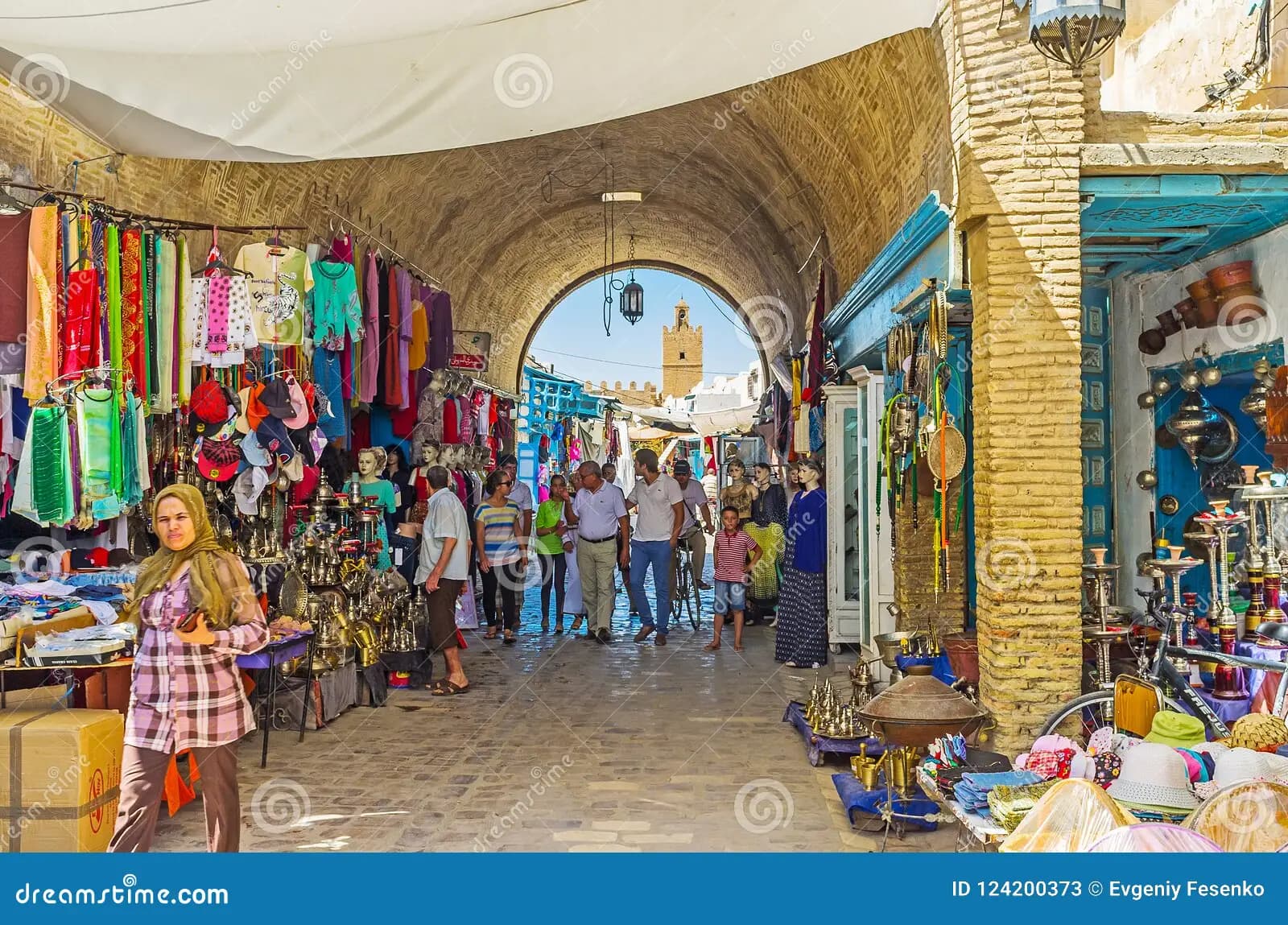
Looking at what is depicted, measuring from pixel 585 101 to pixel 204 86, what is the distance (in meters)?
1.97

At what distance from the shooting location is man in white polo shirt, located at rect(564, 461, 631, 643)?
10.9 meters

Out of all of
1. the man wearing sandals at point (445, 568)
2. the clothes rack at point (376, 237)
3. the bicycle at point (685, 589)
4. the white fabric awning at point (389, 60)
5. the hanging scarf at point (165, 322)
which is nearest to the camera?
the white fabric awning at point (389, 60)

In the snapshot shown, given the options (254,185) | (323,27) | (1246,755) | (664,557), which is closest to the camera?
(1246,755)

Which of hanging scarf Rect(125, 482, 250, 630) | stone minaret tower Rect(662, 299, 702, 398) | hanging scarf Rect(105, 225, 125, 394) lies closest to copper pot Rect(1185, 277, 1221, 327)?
hanging scarf Rect(125, 482, 250, 630)

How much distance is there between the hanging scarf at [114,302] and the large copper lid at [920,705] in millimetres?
4277

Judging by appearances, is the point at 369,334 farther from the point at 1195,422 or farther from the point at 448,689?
the point at 1195,422

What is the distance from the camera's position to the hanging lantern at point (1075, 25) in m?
4.11

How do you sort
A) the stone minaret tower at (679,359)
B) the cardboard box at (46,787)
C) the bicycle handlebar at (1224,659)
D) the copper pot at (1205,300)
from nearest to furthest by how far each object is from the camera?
1. the cardboard box at (46,787)
2. the bicycle handlebar at (1224,659)
3. the copper pot at (1205,300)
4. the stone minaret tower at (679,359)

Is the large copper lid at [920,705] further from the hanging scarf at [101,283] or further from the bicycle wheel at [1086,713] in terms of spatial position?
the hanging scarf at [101,283]

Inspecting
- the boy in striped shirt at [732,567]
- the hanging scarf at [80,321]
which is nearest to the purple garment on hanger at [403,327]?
the boy in striped shirt at [732,567]

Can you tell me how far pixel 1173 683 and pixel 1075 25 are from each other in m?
2.99
